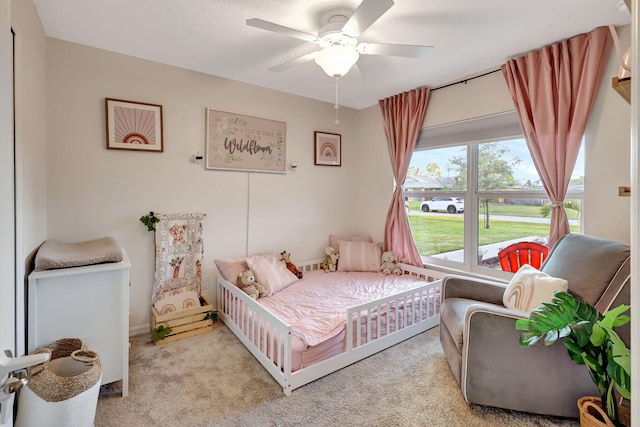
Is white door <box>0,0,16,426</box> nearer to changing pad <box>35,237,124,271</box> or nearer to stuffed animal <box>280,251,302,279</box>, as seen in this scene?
changing pad <box>35,237,124,271</box>

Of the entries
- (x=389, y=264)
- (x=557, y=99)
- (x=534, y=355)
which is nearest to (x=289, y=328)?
(x=534, y=355)

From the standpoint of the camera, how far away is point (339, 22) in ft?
6.14

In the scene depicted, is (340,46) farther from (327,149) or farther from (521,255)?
(521,255)

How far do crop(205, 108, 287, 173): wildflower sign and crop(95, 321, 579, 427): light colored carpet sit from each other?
1728 millimetres

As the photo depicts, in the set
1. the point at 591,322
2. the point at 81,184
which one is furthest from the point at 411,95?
the point at 81,184

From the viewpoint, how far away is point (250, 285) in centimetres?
269

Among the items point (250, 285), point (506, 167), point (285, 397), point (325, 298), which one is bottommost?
point (285, 397)

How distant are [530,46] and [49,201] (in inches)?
150

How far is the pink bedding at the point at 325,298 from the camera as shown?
211 centimetres

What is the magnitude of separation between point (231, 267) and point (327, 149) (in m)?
1.86

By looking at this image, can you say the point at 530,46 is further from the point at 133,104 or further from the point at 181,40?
the point at 133,104

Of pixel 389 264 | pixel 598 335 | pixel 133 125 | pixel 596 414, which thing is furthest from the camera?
pixel 389 264

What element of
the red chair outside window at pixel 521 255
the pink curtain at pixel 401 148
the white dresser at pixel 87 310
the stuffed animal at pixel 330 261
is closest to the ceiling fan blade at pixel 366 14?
the pink curtain at pixel 401 148

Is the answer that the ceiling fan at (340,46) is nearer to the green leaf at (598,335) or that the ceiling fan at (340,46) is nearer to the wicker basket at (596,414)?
the green leaf at (598,335)
